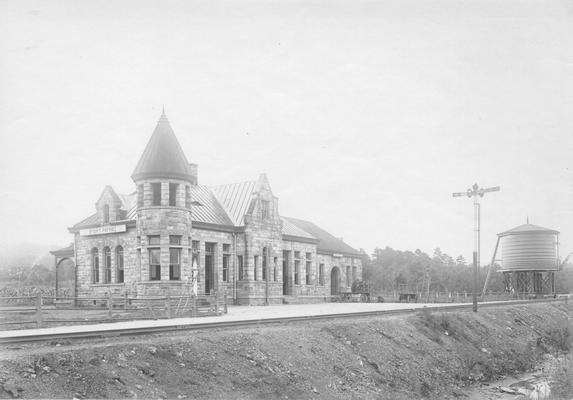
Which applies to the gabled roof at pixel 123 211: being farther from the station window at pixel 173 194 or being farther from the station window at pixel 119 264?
the station window at pixel 173 194

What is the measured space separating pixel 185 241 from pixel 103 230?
578cm

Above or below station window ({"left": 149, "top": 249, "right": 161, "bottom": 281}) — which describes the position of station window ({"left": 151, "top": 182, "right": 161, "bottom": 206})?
above

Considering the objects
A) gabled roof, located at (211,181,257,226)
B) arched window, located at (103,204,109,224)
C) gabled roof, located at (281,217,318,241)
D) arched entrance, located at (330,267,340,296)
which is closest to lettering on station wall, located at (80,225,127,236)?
arched window, located at (103,204,109,224)

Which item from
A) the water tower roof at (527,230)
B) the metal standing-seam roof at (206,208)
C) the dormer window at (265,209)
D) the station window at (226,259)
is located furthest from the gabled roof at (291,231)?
the water tower roof at (527,230)

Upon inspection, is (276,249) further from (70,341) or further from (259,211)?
(70,341)

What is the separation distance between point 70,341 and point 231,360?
3658 mm

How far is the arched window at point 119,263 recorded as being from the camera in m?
34.2

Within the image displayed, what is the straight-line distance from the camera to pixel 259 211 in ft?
129

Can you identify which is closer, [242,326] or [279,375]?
[279,375]

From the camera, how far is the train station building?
104 feet

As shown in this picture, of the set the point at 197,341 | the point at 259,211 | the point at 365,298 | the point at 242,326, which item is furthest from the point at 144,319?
the point at 365,298

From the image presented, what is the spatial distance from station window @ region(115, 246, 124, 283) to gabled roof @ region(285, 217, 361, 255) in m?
18.6

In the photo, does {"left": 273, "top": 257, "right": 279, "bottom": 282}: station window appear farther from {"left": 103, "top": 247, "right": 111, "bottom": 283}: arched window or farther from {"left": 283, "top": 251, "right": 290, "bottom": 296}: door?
{"left": 103, "top": 247, "right": 111, "bottom": 283}: arched window

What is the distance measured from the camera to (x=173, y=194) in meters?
32.2
